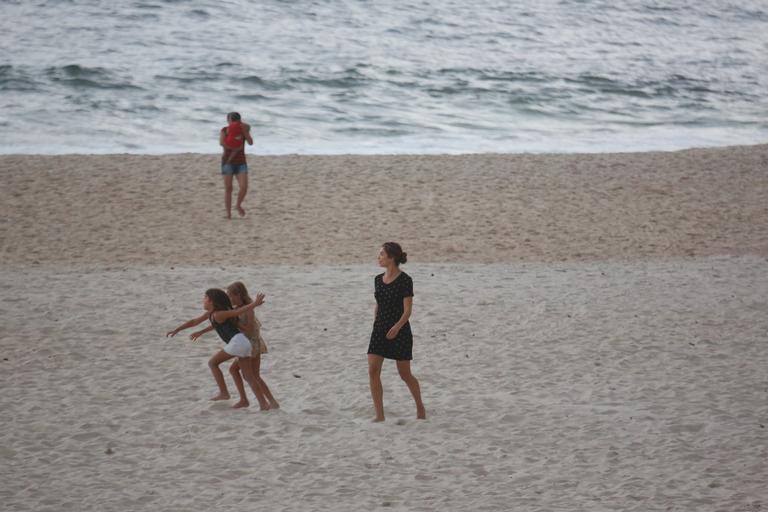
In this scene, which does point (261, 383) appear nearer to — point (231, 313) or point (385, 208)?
point (231, 313)

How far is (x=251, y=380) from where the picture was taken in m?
7.32

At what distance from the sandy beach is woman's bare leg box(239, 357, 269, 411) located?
103mm

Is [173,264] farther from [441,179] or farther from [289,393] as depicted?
[441,179]

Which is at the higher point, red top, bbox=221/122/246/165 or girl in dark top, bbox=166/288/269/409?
red top, bbox=221/122/246/165

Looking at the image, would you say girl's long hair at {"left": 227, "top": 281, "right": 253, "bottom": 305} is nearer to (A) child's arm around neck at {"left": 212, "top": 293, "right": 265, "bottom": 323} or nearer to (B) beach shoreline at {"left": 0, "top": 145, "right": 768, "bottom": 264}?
(A) child's arm around neck at {"left": 212, "top": 293, "right": 265, "bottom": 323}

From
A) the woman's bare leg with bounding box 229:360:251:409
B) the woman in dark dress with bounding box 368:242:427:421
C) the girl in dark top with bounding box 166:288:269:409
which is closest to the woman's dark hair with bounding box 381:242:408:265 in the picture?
the woman in dark dress with bounding box 368:242:427:421

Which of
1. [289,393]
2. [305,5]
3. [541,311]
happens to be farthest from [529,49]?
[289,393]

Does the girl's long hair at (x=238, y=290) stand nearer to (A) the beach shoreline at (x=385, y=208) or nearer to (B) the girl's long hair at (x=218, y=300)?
(B) the girl's long hair at (x=218, y=300)

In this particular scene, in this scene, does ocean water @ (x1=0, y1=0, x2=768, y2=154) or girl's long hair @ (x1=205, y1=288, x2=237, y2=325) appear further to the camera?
ocean water @ (x1=0, y1=0, x2=768, y2=154)

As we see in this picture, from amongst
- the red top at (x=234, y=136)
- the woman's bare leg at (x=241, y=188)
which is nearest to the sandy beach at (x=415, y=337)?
the woman's bare leg at (x=241, y=188)

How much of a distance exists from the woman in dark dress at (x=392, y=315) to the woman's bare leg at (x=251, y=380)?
0.85 m

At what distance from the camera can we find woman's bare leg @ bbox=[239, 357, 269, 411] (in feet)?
23.8

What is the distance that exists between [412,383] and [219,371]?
1434mm

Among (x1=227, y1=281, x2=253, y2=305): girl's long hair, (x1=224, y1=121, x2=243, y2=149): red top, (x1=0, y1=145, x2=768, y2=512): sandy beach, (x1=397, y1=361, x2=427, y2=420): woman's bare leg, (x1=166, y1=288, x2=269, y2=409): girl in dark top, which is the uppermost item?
(x1=224, y1=121, x2=243, y2=149): red top
